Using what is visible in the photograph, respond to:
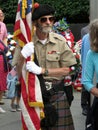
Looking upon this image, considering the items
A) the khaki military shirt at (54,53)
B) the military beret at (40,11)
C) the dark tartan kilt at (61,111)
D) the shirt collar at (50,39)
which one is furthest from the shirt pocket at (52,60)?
the military beret at (40,11)

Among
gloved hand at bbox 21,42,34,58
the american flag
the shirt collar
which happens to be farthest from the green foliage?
gloved hand at bbox 21,42,34,58

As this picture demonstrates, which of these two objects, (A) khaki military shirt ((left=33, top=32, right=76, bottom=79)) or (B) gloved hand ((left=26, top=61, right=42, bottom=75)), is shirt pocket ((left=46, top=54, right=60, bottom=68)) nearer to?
(A) khaki military shirt ((left=33, top=32, right=76, bottom=79))

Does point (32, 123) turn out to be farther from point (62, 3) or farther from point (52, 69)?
point (62, 3)

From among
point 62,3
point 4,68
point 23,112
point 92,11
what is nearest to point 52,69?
point 23,112

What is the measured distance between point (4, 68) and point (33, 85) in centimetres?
435

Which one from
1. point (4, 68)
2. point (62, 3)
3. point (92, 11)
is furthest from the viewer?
point (62, 3)

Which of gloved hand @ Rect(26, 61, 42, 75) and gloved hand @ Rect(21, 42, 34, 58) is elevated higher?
gloved hand @ Rect(21, 42, 34, 58)

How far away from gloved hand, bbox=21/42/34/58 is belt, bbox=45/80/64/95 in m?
0.36

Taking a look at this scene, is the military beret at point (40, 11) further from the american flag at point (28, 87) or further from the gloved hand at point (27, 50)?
the gloved hand at point (27, 50)

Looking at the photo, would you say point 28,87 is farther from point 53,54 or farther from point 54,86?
point 53,54

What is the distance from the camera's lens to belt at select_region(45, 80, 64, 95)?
4.79m

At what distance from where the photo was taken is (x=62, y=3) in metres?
21.9

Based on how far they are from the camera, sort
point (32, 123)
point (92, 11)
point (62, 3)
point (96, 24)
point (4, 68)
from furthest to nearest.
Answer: point (62, 3)
point (4, 68)
point (92, 11)
point (32, 123)
point (96, 24)

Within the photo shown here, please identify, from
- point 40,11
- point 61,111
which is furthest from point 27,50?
point 61,111
